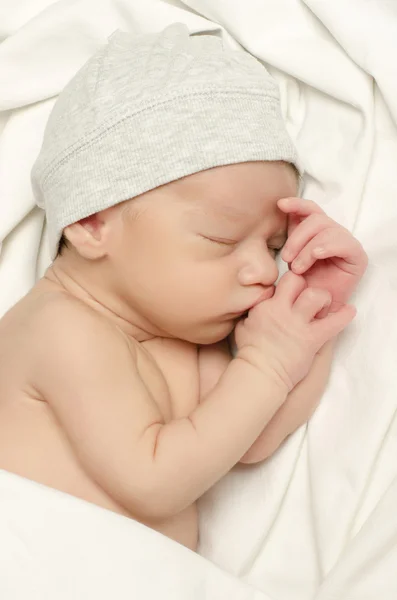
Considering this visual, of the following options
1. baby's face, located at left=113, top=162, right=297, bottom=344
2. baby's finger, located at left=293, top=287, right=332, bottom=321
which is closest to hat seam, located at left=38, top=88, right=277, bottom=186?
baby's face, located at left=113, top=162, right=297, bottom=344

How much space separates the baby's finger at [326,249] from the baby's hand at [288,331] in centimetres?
3

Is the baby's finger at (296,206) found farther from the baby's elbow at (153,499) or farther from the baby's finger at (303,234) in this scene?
the baby's elbow at (153,499)

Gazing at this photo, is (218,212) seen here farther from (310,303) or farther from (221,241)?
(310,303)

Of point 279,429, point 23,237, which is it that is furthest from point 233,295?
point 23,237

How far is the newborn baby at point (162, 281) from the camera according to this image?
3.44 ft

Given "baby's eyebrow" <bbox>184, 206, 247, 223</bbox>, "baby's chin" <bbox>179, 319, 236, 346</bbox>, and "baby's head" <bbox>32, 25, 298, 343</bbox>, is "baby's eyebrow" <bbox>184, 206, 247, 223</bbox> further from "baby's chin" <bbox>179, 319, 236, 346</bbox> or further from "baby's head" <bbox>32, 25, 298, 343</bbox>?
"baby's chin" <bbox>179, 319, 236, 346</bbox>

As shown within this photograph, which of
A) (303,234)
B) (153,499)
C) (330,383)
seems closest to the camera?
(153,499)

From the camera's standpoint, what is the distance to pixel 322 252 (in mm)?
1115

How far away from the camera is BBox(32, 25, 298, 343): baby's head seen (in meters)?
1.08

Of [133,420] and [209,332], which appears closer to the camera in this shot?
[133,420]

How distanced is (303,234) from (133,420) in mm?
389

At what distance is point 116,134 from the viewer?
108 centimetres

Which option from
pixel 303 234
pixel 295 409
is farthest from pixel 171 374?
pixel 303 234

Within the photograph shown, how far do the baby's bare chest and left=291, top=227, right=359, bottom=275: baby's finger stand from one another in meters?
0.26
